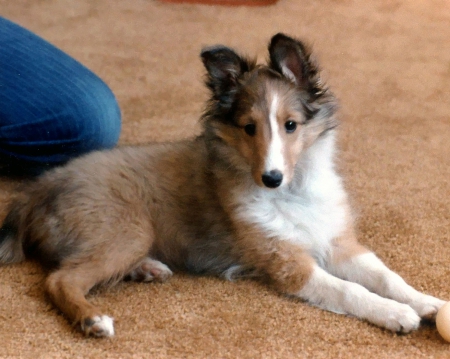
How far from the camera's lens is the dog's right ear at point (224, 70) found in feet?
7.84

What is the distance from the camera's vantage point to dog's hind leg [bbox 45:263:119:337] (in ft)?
6.97

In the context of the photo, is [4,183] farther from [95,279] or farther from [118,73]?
[118,73]

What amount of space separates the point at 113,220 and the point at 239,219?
0.55 m

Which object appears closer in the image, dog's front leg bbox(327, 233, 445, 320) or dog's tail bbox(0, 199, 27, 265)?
dog's front leg bbox(327, 233, 445, 320)

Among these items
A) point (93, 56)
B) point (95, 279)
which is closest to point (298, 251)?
point (95, 279)

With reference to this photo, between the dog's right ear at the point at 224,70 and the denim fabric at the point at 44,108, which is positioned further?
the denim fabric at the point at 44,108

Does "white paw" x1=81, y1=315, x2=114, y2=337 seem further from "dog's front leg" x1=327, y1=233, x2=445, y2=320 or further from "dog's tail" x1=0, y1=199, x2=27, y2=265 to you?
"dog's front leg" x1=327, y1=233, x2=445, y2=320

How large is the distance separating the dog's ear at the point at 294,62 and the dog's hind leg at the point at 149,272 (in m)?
1.01

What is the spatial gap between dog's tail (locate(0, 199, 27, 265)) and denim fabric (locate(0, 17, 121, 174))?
0.74 m

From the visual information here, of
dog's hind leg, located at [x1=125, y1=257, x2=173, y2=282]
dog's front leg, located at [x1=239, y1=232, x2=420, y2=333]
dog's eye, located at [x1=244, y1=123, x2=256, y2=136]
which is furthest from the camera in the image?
dog's hind leg, located at [x1=125, y1=257, x2=173, y2=282]

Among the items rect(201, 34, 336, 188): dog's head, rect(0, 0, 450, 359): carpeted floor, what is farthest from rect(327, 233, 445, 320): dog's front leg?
rect(201, 34, 336, 188): dog's head

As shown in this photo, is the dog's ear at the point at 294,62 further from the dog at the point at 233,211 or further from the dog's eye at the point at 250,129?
the dog's eye at the point at 250,129

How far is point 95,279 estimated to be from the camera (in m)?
2.36

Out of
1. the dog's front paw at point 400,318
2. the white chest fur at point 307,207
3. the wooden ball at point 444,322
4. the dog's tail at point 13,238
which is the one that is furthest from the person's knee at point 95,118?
the wooden ball at point 444,322
